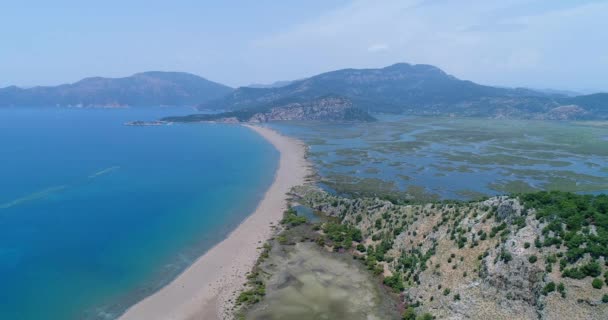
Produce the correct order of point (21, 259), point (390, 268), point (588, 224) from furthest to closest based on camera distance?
point (21, 259)
point (390, 268)
point (588, 224)

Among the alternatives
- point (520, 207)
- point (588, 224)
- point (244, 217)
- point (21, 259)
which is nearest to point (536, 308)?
point (588, 224)

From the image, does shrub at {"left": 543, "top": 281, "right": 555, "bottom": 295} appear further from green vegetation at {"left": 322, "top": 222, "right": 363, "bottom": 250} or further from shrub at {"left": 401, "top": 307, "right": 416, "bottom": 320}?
green vegetation at {"left": 322, "top": 222, "right": 363, "bottom": 250}

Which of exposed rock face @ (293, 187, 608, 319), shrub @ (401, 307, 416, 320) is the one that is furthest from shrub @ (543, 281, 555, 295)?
shrub @ (401, 307, 416, 320)

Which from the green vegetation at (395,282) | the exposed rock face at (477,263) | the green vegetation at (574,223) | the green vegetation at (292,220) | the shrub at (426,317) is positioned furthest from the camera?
the green vegetation at (292,220)

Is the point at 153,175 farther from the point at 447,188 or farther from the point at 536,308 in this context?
the point at 536,308

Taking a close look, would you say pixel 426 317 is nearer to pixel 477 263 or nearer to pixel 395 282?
pixel 395 282

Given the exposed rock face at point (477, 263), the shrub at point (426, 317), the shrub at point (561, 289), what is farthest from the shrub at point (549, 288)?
the shrub at point (426, 317)

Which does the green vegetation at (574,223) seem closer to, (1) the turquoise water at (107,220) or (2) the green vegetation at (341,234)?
(2) the green vegetation at (341,234)
